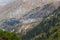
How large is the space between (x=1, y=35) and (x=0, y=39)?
30 centimetres

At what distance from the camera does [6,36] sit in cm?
1388

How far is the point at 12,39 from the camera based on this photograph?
13.6 meters

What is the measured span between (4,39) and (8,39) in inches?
13.4

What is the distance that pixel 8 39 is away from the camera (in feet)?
44.8

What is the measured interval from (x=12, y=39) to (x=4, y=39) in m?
0.59

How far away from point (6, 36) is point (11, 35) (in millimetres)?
336

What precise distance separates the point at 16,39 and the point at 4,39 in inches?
29.9

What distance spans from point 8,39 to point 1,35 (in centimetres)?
67

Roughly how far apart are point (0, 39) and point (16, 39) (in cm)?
102

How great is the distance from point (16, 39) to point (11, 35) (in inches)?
16.6

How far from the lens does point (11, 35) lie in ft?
45.9

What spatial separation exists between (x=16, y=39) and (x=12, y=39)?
1.24 ft

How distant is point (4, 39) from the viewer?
13.9m
